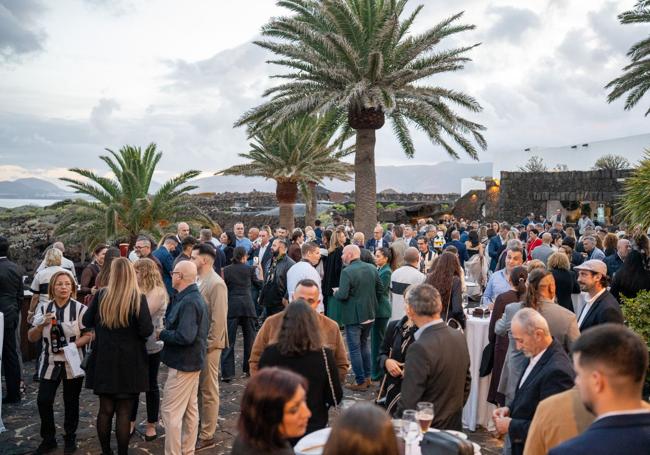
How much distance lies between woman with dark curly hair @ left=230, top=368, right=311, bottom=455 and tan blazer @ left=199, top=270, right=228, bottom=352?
342 cm

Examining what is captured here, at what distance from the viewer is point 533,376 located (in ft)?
11.4

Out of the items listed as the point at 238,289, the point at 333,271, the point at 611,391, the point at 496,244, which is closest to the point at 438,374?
the point at 611,391

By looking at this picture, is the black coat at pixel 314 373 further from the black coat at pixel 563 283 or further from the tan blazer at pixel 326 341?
the black coat at pixel 563 283

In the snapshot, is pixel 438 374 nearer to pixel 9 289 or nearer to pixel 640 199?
pixel 9 289

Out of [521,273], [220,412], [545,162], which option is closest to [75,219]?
[220,412]

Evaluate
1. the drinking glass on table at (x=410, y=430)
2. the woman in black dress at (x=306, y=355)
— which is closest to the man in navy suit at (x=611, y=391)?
the drinking glass on table at (x=410, y=430)

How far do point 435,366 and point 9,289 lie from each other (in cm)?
561

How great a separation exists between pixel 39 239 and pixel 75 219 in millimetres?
2662

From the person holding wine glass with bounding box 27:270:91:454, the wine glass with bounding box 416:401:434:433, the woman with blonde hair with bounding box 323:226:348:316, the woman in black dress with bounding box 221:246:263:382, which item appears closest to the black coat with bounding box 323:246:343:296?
the woman with blonde hair with bounding box 323:226:348:316

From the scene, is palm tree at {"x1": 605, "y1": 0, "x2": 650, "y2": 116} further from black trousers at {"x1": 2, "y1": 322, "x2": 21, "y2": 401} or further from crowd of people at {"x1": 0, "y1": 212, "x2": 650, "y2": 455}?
black trousers at {"x1": 2, "y1": 322, "x2": 21, "y2": 401}

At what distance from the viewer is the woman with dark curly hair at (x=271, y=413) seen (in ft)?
7.93

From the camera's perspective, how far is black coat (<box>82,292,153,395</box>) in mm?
4930

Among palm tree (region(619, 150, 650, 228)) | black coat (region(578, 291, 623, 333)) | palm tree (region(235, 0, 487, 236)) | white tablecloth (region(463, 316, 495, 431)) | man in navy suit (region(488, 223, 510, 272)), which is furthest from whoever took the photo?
palm tree (region(235, 0, 487, 236))

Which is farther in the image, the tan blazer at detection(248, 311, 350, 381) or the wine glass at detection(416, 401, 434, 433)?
the tan blazer at detection(248, 311, 350, 381)
